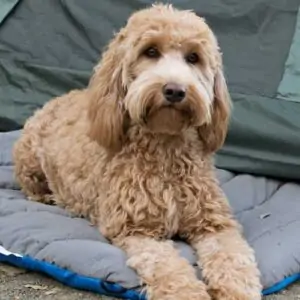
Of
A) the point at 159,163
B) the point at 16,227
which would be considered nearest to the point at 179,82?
the point at 159,163

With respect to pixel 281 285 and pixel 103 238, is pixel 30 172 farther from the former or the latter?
pixel 281 285

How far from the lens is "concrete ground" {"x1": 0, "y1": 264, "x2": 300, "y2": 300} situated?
378cm

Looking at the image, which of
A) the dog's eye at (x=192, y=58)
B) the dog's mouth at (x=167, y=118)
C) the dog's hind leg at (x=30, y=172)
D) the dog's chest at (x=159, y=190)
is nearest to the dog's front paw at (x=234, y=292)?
the dog's chest at (x=159, y=190)

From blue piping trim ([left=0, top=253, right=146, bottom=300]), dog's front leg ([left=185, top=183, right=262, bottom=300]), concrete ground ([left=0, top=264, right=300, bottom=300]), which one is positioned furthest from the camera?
concrete ground ([left=0, top=264, right=300, bottom=300])

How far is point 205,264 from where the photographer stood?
3744 millimetres

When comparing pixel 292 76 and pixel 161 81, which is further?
pixel 292 76

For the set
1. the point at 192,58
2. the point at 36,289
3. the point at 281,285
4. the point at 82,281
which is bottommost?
the point at 36,289

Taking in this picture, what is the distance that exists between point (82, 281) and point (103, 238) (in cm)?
34

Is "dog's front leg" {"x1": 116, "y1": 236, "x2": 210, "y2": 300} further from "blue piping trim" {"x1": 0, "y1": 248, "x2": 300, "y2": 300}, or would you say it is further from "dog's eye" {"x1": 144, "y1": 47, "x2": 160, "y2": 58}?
"dog's eye" {"x1": 144, "y1": 47, "x2": 160, "y2": 58}

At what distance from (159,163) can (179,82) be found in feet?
1.60

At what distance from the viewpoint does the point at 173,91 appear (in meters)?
3.60

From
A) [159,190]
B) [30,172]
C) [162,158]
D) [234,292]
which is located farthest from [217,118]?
[30,172]

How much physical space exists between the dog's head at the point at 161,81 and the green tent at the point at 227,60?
1.15m

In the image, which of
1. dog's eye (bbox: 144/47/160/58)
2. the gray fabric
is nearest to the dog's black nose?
dog's eye (bbox: 144/47/160/58)
